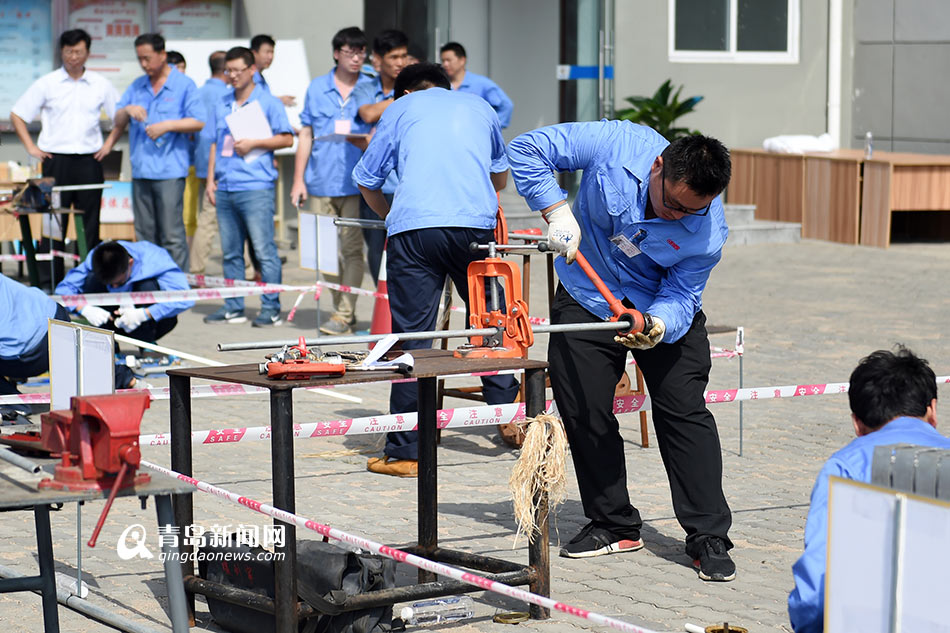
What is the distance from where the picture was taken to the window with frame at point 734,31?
17.1 m

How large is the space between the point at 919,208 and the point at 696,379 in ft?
34.9

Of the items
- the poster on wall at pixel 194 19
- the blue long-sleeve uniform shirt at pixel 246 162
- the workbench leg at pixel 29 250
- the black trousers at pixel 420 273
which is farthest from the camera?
the poster on wall at pixel 194 19

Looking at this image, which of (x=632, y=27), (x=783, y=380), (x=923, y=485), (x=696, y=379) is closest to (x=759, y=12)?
(x=632, y=27)

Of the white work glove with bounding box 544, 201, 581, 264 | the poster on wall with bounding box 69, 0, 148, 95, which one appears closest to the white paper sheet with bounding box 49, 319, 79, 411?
the white work glove with bounding box 544, 201, 581, 264

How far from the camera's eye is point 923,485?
285 cm

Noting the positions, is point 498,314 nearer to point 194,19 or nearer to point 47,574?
point 47,574

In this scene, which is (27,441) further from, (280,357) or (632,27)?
(632,27)

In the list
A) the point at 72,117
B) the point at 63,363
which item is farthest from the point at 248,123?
the point at 63,363

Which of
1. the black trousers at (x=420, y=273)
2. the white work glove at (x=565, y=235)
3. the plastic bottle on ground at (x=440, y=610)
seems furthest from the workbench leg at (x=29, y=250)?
the plastic bottle on ground at (x=440, y=610)

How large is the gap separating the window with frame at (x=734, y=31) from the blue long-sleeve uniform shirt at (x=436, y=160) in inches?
434

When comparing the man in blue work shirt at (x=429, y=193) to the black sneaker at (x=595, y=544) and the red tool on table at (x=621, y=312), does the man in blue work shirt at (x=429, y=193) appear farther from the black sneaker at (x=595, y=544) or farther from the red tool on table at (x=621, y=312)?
the red tool on table at (x=621, y=312)

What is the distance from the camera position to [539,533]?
15.5 ft

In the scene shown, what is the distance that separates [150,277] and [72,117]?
3519mm

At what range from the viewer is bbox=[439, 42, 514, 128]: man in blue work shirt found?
10.8 meters
